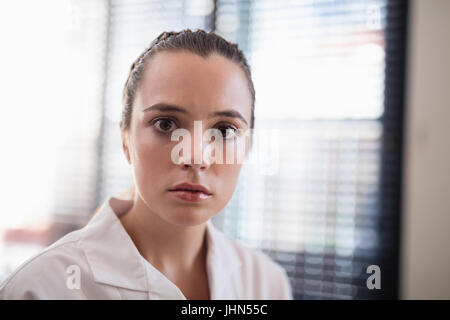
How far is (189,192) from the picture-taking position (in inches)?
19.4

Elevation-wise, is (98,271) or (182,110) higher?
(182,110)

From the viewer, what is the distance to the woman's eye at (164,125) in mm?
506

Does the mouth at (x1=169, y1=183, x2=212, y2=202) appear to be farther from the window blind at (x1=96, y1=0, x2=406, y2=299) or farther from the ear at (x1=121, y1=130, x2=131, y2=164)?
the window blind at (x1=96, y1=0, x2=406, y2=299)

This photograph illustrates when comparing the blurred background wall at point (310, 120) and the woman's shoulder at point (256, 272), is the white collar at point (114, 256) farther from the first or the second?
the blurred background wall at point (310, 120)

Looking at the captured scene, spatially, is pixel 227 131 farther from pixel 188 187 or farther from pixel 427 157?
pixel 427 157

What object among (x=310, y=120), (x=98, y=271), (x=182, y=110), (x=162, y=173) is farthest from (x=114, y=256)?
(x=310, y=120)

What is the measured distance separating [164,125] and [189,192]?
0.39 ft

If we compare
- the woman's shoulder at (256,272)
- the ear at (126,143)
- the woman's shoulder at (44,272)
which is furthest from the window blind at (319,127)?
the woman's shoulder at (44,272)

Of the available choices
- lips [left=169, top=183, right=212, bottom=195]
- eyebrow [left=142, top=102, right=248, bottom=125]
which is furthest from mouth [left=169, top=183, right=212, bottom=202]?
eyebrow [left=142, top=102, right=248, bottom=125]

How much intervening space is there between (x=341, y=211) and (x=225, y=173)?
76cm

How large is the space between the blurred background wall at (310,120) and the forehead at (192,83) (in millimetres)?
486

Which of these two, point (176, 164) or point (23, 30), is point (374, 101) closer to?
point (176, 164)

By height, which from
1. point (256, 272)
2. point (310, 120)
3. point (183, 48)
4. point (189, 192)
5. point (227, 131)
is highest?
point (310, 120)

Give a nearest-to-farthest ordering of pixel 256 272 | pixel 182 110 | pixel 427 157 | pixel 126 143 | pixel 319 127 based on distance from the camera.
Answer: pixel 182 110 < pixel 126 143 < pixel 256 272 < pixel 427 157 < pixel 319 127
